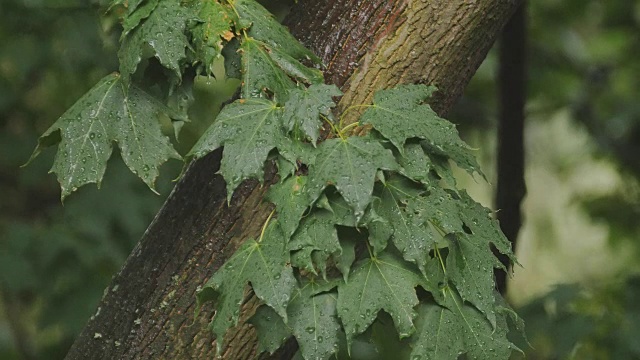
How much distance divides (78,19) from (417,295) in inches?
85.3

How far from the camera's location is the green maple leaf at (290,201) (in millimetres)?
1275

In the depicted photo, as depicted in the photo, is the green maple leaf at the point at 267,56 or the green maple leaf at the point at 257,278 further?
the green maple leaf at the point at 267,56

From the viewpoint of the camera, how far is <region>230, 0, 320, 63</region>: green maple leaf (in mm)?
1453

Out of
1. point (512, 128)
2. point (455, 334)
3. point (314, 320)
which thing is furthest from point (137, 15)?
point (512, 128)

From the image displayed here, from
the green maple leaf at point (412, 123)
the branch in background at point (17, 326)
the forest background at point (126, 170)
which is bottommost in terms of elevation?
the branch in background at point (17, 326)

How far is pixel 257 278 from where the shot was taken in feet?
4.27

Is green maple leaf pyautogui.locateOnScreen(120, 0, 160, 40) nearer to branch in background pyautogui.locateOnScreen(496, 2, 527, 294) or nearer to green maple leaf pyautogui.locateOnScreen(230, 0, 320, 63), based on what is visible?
green maple leaf pyautogui.locateOnScreen(230, 0, 320, 63)

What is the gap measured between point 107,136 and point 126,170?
205 centimetres

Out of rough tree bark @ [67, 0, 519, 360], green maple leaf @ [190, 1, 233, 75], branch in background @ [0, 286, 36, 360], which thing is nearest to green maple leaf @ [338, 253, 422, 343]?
rough tree bark @ [67, 0, 519, 360]

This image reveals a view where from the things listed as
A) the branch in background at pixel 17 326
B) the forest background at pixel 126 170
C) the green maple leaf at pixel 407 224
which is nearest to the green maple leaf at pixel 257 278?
the green maple leaf at pixel 407 224

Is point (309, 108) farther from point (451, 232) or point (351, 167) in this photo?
point (451, 232)

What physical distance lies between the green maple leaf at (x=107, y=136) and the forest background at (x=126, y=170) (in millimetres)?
1337

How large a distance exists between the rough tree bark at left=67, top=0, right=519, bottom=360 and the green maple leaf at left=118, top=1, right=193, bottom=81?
10.8 inches

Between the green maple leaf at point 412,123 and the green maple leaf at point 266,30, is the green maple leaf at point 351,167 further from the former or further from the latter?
the green maple leaf at point 266,30
